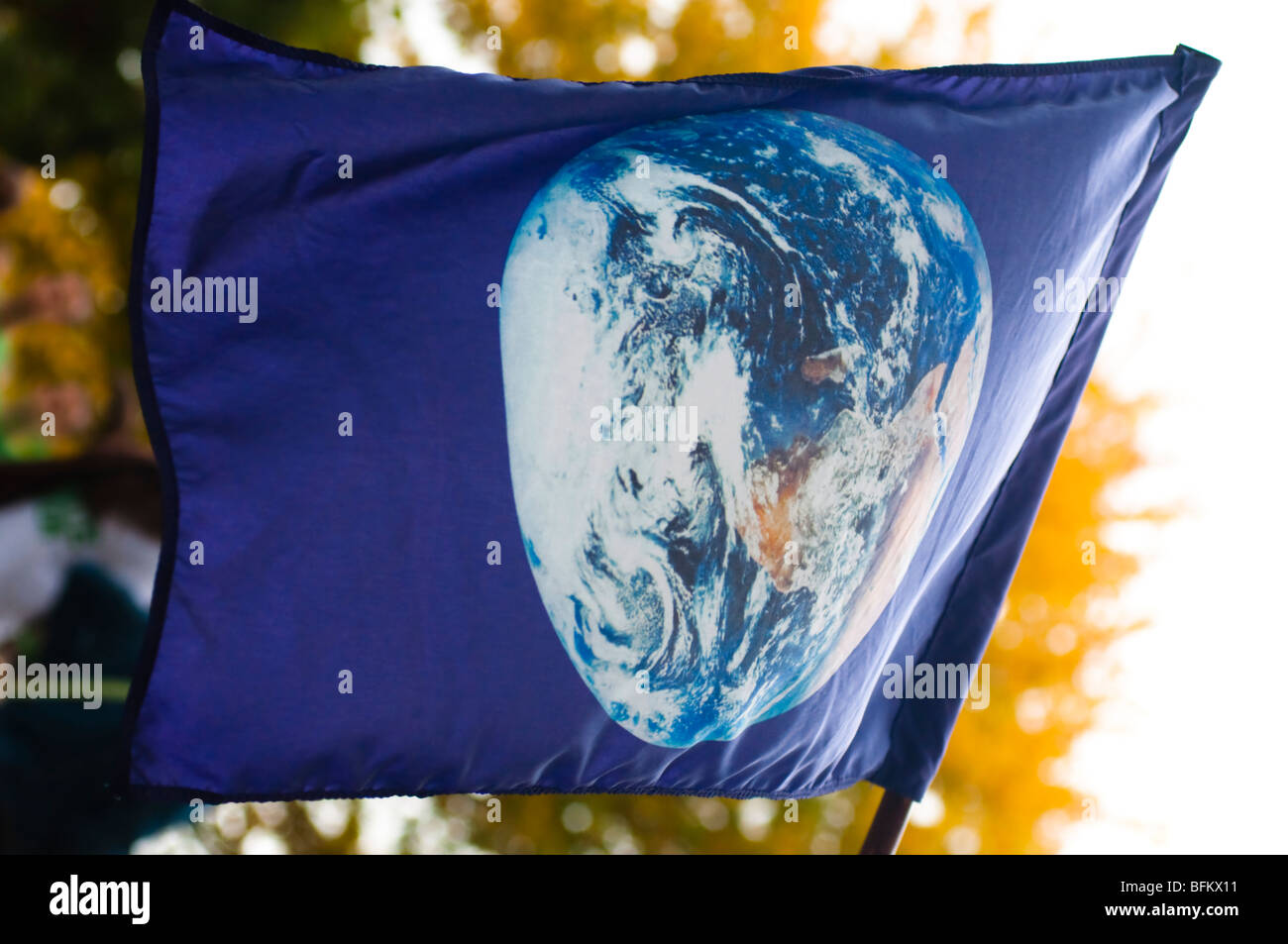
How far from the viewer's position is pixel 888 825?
2.67 metres

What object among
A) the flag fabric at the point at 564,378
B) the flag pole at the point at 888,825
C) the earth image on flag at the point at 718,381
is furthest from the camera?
the flag pole at the point at 888,825

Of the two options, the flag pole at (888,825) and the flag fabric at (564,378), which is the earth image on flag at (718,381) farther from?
the flag pole at (888,825)

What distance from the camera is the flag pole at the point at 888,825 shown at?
8.57 feet

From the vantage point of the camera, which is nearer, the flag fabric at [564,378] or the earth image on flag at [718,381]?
the flag fabric at [564,378]

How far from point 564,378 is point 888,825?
1.51 m

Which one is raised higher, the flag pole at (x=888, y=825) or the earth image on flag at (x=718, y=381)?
the earth image on flag at (x=718, y=381)

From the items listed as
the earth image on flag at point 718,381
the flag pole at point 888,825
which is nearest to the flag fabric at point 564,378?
the earth image on flag at point 718,381

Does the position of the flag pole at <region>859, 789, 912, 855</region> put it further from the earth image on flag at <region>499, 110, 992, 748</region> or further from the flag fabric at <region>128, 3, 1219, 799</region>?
the earth image on flag at <region>499, 110, 992, 748</region>

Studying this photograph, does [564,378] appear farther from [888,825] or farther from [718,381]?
[888,825]

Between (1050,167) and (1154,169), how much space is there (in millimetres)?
359

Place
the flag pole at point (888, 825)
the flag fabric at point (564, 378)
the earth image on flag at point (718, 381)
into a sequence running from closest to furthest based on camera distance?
1. the flag fabric at point (564, 378)
2. the earth image on flag at point (718, 381)
3. the flag pole at point (888, 825)

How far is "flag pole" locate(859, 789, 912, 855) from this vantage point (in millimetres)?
2611

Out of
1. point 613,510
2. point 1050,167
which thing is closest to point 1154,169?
point 1050,167

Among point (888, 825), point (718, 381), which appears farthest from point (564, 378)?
point (888, 825)
